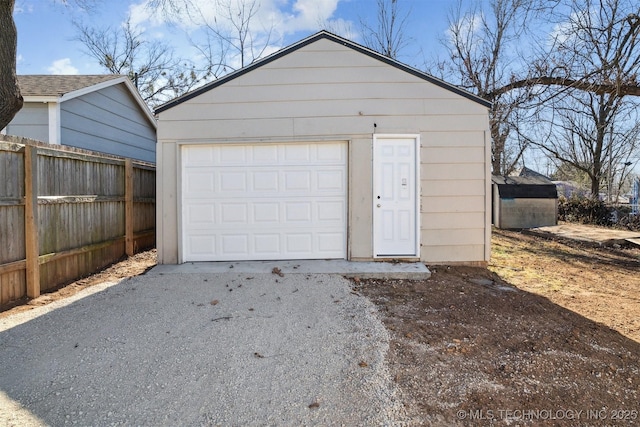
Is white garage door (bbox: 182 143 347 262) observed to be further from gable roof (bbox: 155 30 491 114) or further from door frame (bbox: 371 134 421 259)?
gable roof (bbox: 155 30 491 114)

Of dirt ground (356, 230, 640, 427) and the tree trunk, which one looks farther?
the tree trunk

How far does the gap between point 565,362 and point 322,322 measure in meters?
2.02

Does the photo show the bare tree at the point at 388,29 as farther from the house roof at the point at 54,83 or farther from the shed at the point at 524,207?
the house roof at the point at 54,83

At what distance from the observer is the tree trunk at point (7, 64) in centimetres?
293

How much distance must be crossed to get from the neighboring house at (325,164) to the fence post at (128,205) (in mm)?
967

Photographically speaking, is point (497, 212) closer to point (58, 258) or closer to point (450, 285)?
→ point (450, 285)

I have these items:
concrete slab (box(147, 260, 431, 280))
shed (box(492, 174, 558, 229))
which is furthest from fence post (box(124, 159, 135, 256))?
shed (box(492, 174, 558, 229))

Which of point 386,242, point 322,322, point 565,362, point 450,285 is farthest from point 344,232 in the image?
point 565,362

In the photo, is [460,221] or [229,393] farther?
[460,221]

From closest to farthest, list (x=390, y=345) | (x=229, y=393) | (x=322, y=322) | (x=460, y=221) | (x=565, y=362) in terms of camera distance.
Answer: (x=229, y=393) → (x=565, y=362) → (x=390, y=345) → (x=322, y=322) → (x=460, y=221)

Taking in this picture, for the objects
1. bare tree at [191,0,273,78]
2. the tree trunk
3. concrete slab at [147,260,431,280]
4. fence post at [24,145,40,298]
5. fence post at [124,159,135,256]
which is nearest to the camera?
the tree trunk

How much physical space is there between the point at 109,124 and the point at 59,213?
15.4 ft

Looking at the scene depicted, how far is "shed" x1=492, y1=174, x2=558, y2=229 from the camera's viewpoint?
544 inches

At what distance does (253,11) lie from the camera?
13.0 meters
